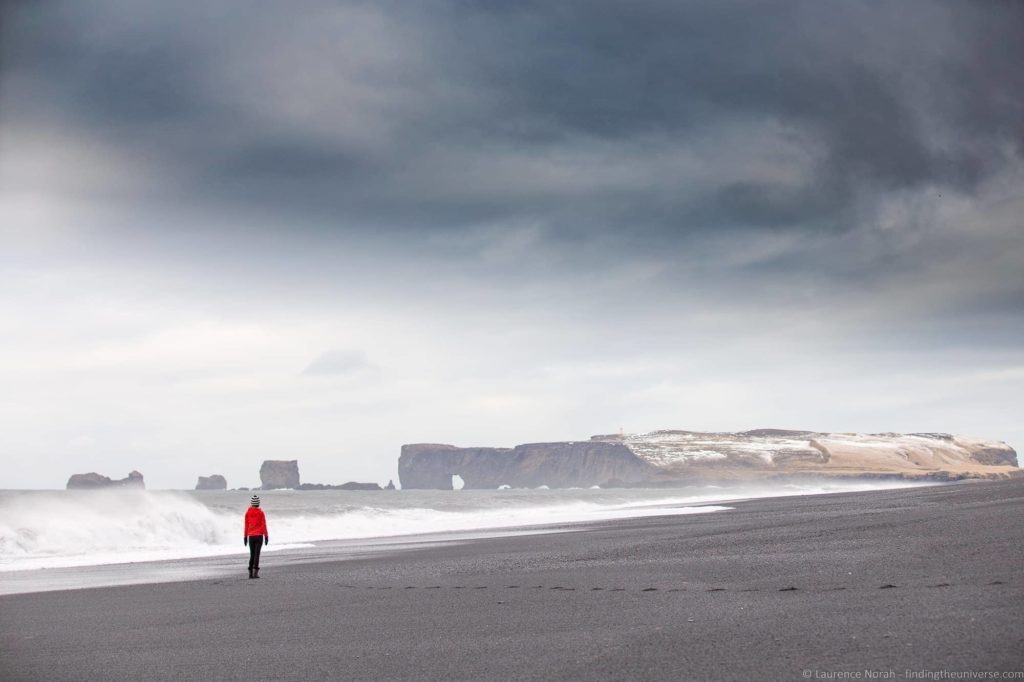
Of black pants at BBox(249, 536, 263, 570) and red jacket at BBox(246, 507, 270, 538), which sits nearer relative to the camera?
black pants at BBox(249, 536, 263, 570)

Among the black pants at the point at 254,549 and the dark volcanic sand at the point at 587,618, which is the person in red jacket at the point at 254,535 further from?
the dark volcanic sand at the point at 587,618

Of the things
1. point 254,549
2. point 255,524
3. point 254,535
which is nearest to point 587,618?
point 254,549

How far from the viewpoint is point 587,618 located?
33.0 feet

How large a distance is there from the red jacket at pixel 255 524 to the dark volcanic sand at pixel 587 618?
1450mm

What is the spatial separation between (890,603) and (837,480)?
17401 centimetres

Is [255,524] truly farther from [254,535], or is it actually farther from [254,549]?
[254,549]

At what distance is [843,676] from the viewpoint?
6.58 metres

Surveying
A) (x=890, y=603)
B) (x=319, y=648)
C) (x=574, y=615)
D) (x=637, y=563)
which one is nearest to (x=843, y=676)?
(x=890, y=603)

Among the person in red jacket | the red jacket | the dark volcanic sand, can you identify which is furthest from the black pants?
the dark volcanic sand

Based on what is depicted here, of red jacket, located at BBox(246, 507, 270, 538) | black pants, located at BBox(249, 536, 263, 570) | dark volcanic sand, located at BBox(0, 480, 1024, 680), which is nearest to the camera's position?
dark volcanic sand, located at BBox(0, 480, 1024, 680)

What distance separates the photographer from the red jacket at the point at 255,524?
1891cm

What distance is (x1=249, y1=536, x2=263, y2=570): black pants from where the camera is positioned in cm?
1775

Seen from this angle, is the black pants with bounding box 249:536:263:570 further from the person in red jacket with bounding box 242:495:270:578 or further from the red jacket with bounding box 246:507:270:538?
the red jacket with bounding box 246:507:270:538

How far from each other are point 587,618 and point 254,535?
1079cm
